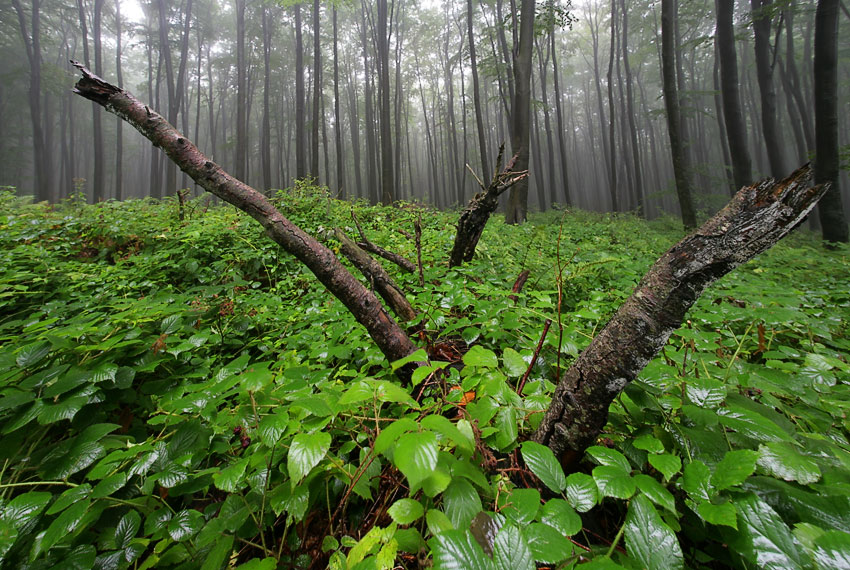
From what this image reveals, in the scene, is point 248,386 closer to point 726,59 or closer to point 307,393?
point 307,393

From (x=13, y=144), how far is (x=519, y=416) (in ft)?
126

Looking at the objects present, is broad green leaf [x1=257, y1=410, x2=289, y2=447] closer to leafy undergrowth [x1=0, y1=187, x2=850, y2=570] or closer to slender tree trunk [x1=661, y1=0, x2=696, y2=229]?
leafy undergrowth [x1=0, y1=187, x2=850, y2=570]

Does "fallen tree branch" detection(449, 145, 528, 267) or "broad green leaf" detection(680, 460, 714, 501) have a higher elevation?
"fallen tree branch" detection(449, 145, 528, 267)

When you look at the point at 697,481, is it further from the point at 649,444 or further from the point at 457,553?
the point at 457,553

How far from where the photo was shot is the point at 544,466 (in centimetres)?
75

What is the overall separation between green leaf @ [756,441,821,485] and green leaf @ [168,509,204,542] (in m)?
1.51

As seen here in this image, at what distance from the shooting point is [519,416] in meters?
1.01

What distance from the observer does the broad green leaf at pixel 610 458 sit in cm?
73

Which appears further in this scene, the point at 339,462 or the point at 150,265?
the point at 150,265

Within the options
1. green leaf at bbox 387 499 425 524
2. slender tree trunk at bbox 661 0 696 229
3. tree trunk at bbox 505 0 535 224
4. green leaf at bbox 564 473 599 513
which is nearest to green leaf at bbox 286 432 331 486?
green leaf at bbox 387 499 425 524

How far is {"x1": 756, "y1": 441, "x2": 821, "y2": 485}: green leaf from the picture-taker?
63cm

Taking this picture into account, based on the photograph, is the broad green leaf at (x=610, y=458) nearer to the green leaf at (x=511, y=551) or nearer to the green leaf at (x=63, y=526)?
the green leaf at (x=511, y=551)

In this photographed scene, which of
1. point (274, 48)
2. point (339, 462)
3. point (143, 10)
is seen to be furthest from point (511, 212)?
point (143, 10)

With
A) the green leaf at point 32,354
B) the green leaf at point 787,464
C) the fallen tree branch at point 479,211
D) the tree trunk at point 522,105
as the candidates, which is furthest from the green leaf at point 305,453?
the tree trunk at point 522,105
